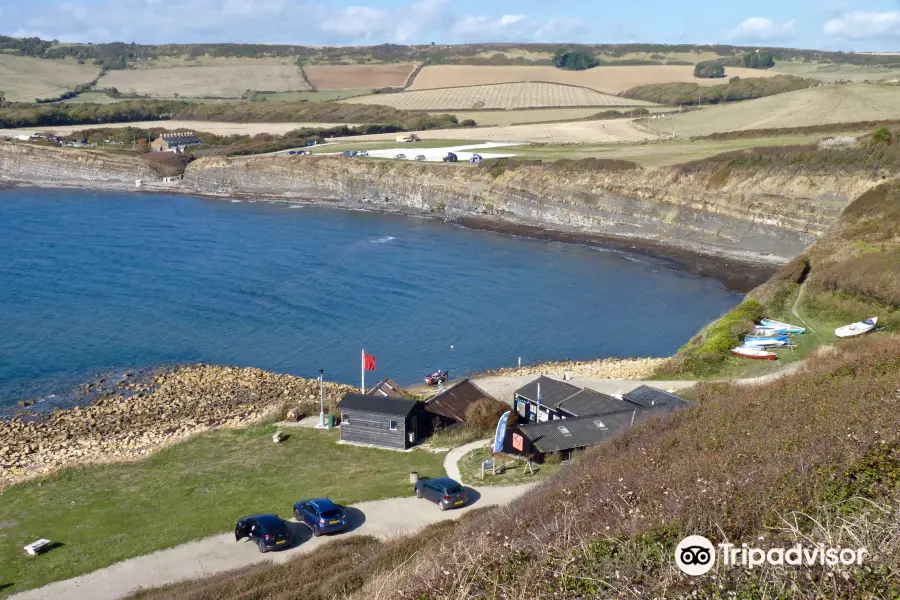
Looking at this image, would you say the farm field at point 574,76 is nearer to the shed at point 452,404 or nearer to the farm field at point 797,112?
the farm field at point 797,112

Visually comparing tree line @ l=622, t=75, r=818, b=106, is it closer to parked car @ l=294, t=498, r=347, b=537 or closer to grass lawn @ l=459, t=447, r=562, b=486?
grass lawn @ l=459, t=447, r=562, b=486

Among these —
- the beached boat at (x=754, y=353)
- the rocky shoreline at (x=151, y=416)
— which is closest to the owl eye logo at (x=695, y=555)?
the rocky shoreline at (x=151, y=416)

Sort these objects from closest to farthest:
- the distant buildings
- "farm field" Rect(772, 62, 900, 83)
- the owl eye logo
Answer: the owl eye logo → the distant buildings → "farm field" Rect(772, 62, 900, 83)

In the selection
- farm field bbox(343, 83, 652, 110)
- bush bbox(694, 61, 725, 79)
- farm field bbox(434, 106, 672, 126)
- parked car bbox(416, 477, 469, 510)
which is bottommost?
parked car bbox(416, 477, 469, 510)

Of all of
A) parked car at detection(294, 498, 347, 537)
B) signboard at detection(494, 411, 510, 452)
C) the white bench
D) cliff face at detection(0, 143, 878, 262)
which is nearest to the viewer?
parked car at detection(294, 498, 347, 537)

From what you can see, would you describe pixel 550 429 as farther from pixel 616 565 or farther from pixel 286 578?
pixel 616 565

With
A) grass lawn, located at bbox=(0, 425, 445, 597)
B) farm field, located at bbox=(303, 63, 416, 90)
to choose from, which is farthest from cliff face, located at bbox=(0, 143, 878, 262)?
farm field, located at bbox=(303, 63, 416, 90)

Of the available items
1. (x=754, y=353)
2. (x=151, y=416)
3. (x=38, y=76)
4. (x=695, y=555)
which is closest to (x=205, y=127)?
(x=38, y=76)
